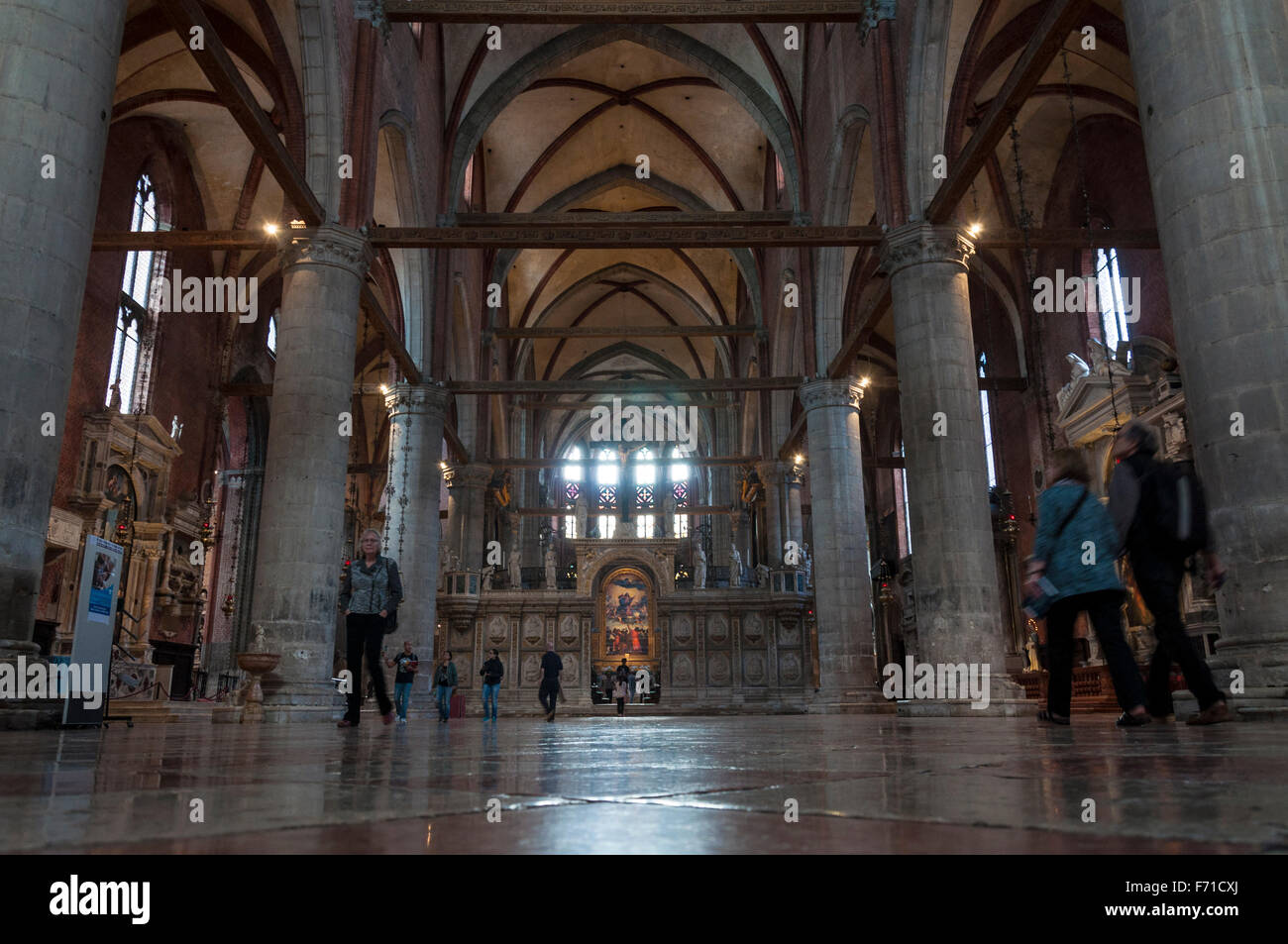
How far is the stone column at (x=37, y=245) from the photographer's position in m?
5.30

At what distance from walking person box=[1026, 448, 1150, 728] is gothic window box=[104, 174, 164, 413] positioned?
19.1m

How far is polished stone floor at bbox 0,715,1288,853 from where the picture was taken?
44.1 inches

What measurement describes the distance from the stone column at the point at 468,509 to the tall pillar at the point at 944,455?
51.4 feet

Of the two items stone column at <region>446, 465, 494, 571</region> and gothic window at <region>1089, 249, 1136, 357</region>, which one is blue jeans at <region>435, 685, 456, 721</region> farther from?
gothic window at <region>1089, 249, 1136, 357</region>

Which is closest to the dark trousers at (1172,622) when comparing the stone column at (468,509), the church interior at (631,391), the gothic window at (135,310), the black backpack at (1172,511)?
the black backpack at (1172,511)

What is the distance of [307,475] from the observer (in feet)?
35.4

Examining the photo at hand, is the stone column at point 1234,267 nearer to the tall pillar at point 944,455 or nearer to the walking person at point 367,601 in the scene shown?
the tall pillar at point 944,455

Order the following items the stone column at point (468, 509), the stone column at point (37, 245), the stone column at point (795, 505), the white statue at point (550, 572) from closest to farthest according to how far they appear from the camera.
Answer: the stone column at point (37, 245)
the stone column at point (795, 505)
the stone column at point (468, 509)
the white statue at point (550, 572)

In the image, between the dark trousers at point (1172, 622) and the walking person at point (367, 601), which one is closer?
the dark trousers at point (1172, 622)

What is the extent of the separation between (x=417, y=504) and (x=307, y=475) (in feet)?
22.6

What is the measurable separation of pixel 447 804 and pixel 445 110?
→ 2070 cm

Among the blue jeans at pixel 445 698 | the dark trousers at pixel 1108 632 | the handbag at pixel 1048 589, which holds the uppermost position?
the handbag at pixel 1048 589

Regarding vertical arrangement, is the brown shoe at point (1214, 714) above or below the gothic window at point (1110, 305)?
below
